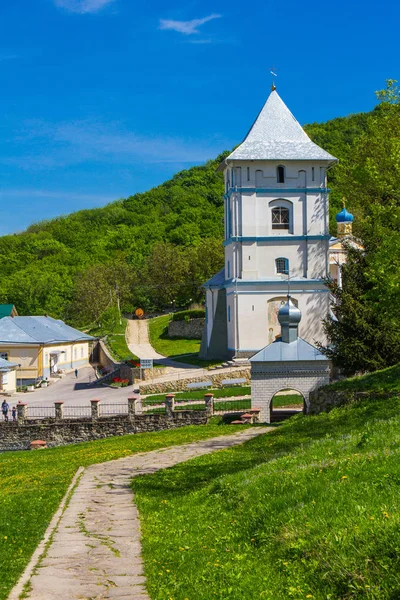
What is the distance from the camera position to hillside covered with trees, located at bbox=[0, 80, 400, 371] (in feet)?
93.3

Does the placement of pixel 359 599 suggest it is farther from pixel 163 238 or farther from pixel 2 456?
pixel 163 238

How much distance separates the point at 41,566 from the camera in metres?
8.16

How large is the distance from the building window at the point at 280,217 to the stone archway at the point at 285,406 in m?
12.3

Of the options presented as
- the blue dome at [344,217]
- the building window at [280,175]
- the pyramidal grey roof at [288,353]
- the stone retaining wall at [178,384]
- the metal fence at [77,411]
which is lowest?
the metal fence at [77,411]

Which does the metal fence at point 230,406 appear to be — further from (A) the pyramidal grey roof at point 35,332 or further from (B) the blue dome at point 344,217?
(A) the pyramidal grey roof at point 35,332

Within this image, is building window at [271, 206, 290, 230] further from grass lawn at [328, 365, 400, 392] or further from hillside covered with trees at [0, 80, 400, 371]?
grass lawn at [328, 365, 400, 392]

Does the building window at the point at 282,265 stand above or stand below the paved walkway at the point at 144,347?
above

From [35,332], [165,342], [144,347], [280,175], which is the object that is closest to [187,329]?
[165,342]

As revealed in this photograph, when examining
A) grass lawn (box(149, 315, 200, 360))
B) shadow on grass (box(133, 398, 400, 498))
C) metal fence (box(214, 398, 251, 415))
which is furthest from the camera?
grass lawn (box(149, 315, 200, 360))

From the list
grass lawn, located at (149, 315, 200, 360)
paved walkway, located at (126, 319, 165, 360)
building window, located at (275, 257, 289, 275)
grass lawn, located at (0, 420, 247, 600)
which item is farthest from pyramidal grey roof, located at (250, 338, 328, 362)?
grass lawn, located at (149, 315, 200, 360)

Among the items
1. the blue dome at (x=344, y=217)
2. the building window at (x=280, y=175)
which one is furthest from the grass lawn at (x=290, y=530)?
the blue dome at (x=344, y=217)

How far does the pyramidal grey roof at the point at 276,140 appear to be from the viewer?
133 ft

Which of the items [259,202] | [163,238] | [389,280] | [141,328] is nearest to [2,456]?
[389,280]

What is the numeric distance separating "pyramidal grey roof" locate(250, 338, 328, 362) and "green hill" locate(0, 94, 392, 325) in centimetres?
2079
